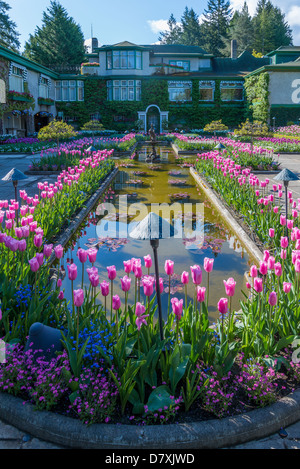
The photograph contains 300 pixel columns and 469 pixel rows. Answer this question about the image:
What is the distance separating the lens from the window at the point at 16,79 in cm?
2912

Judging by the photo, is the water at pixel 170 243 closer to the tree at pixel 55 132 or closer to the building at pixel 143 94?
the tree at pixel 55 132

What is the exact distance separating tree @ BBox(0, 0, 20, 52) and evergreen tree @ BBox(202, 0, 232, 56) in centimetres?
2971

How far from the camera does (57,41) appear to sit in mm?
54562

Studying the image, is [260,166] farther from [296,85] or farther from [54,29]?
[54,29]

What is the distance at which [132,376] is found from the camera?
2549mm

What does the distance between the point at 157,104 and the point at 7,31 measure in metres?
27.1

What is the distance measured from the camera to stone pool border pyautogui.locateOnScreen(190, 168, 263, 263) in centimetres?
596

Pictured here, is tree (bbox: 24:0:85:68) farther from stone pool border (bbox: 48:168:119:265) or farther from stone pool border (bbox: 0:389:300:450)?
stone pool border (bbox: 0:389:300:450)

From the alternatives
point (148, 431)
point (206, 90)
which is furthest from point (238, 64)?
point (148, 431)

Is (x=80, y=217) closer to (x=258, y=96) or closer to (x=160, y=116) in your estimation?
(x=258, y=96)

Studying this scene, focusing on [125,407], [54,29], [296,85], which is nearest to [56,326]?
[125,407]

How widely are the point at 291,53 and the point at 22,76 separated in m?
26.9

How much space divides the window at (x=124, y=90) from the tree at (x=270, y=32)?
3288cm

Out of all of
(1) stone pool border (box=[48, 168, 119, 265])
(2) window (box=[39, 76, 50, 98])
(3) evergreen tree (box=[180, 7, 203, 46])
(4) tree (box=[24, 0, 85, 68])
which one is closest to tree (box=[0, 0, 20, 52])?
(4) tree (box=[24, 0, 85, 68])
